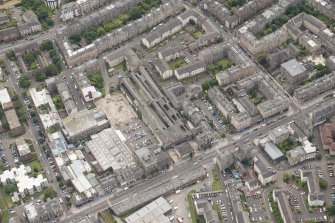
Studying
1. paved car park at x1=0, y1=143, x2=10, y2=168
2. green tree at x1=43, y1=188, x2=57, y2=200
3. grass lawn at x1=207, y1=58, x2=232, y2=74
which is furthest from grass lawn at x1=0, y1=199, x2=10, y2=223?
grass lawn at x1=207, y1=58, x2=232, y2=74

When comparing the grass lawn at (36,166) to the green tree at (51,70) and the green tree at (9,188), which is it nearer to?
the green tree at (9,188)

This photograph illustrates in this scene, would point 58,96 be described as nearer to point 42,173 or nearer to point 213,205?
point 42,173

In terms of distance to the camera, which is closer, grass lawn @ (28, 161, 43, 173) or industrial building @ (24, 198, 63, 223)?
industrial building @ (24, 198, 63, 223)

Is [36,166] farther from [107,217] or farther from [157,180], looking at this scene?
[157,180]

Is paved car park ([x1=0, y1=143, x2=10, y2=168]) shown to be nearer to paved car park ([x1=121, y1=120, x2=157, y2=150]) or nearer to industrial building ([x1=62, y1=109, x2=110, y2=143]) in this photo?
industrial building ([x1=62, y1=109, x2=110, y2=143])

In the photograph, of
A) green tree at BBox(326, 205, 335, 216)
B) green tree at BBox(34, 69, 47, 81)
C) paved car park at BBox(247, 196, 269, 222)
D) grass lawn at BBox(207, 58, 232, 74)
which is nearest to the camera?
green tree at BBox(326, 205, 335, 216)

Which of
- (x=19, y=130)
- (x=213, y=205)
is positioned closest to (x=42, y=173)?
(x=19, y=130)
